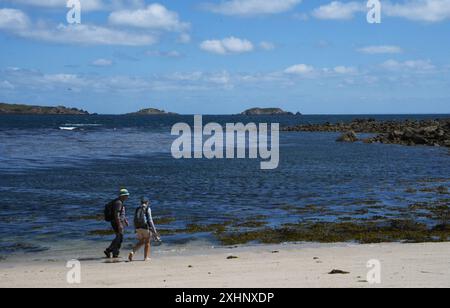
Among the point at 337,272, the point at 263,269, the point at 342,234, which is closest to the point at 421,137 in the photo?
the point at 342,234

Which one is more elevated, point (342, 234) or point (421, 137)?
point (421, 137)

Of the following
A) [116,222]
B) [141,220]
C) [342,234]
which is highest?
[141,220]

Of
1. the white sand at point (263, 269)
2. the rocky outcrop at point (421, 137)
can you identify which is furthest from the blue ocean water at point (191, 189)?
the rocky outcrop at point (421, 137)

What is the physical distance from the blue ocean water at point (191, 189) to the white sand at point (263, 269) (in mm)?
2986

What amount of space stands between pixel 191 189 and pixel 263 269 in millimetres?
17560

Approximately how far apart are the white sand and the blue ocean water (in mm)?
2986

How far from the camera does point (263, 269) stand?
1308 cm

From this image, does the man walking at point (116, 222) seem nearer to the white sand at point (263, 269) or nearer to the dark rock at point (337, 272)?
the white sand at point (263, 269)

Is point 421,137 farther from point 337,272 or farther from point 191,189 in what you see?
point 337,272

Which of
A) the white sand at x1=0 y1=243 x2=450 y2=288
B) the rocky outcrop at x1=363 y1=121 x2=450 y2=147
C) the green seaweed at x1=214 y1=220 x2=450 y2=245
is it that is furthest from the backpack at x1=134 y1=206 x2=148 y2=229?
the rocky outcrop at x1=363 y1=121 x2=450 y2=147

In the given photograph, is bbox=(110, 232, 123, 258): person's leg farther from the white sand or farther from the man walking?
the white sand

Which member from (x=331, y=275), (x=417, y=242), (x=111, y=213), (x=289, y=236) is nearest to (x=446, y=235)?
(x=417, y=242)

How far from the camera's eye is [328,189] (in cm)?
3091

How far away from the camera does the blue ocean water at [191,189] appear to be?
2055cm
